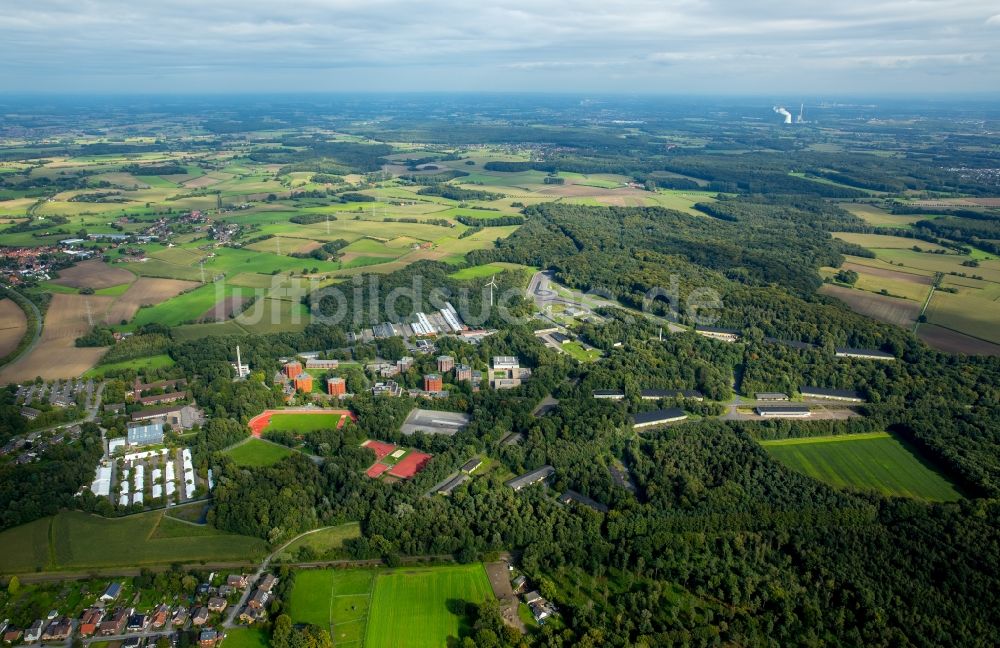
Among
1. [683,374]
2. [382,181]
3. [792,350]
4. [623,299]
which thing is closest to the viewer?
[683,374]

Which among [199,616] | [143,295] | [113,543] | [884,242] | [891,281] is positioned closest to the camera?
[199,616]

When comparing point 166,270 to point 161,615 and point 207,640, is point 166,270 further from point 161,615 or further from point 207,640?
point 207,640

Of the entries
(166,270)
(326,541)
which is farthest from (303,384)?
(166,270)

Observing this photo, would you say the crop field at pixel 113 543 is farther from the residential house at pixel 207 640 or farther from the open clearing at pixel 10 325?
the open clearing at pixel 10 325

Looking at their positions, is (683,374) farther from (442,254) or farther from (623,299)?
(442,254)

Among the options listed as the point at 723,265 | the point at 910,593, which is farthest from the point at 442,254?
the point at 910,593

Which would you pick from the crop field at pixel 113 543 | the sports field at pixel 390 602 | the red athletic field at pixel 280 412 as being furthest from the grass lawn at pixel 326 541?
the red athletic field at pixel 280 412

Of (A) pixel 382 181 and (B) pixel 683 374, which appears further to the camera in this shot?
(A) pixel 382 181
